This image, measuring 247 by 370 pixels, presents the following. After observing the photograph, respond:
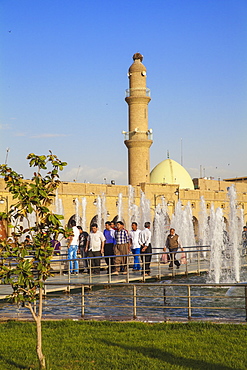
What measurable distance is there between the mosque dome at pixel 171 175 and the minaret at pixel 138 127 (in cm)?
1797

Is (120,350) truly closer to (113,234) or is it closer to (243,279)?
(113,234)

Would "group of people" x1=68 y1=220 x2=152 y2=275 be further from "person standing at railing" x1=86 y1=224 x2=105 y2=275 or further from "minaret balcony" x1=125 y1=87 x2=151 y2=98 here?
"minaret balcony" x1=125 y1=87 x2=151 y2=98

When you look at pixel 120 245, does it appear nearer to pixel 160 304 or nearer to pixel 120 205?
pixel 160 304

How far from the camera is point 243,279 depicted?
54.3 ft

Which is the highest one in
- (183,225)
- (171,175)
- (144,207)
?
(171,175)

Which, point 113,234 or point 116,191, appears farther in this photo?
point 116,191

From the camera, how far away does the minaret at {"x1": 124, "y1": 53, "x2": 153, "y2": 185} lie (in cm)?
4488

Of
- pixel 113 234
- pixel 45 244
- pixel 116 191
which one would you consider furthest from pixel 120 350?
pixel 116 191

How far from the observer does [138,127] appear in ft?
147

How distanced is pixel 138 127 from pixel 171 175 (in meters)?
20.2

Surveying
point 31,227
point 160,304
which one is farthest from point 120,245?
point 31,227

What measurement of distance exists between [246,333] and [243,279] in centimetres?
1010

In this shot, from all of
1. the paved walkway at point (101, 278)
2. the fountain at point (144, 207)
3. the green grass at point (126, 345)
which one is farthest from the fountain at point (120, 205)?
the green grass at point (126, 345)

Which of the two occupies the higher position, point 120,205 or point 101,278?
point 120,205
